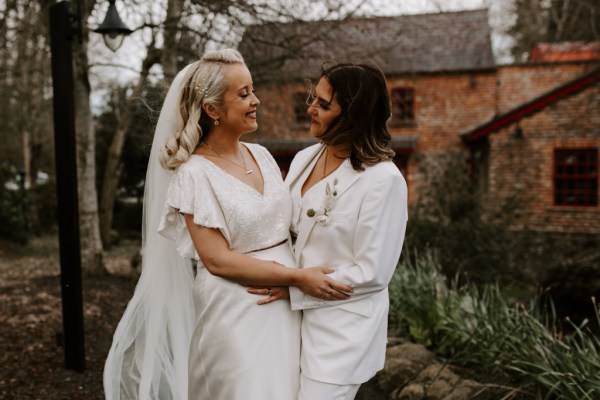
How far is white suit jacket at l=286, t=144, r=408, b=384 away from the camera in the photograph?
2.33 metres

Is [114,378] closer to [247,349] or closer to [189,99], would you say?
[247,349]

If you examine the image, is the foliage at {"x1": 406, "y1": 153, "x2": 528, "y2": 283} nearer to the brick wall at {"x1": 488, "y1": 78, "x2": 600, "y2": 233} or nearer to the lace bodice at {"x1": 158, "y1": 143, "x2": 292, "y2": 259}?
the brick wall at {"x1": 488, "y1": 78, "x2": 600, "y2": 233}

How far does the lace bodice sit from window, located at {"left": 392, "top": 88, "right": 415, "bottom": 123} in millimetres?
17334

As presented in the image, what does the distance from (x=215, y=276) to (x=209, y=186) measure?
39 centimetres

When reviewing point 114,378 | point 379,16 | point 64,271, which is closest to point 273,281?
point 114,378

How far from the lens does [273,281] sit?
243cm

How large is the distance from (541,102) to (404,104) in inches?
202

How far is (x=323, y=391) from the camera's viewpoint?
2322mm

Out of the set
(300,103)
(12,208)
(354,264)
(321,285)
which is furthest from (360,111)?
(12,208)

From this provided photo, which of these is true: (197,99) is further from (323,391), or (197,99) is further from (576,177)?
(576,177)

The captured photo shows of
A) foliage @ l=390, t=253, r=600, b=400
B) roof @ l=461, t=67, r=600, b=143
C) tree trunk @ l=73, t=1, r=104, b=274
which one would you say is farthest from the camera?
roof @ l=461, t=67, r=600, b=143

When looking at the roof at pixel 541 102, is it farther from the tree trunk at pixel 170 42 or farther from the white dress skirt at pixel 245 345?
the white dress skirt at pixel 245 345

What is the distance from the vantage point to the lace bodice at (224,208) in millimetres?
2445

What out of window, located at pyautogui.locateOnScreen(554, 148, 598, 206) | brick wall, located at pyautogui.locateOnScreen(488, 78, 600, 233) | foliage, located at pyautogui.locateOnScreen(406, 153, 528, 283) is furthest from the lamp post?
window, located at pyautogui.locateOnScreen(554, 148, 598, 206)
